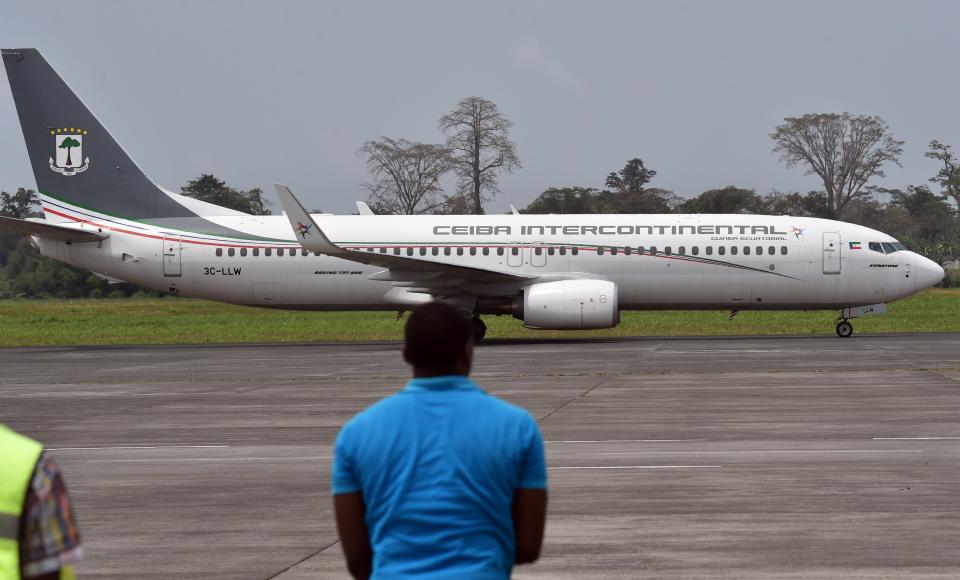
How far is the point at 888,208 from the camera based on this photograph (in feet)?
382

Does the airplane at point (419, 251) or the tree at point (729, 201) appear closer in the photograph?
the airplane at point (419, 251)

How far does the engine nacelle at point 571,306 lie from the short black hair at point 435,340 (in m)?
26.3

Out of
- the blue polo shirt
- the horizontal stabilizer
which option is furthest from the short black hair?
the horizontal stabilizer

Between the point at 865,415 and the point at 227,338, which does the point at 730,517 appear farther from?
the point at 227,338

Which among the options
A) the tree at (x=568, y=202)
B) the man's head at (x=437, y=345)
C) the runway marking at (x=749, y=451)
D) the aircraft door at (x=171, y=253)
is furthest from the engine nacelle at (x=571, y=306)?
the tree at (x=568, y=202)

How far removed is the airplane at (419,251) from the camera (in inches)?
1275

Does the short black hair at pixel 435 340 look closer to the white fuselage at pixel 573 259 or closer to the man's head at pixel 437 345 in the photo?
the man's head at pixel 437 345

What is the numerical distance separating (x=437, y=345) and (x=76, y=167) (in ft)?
104

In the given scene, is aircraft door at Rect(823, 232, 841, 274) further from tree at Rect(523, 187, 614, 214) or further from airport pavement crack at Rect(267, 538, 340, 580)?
tree at Rect(523, 187, 614, 214)

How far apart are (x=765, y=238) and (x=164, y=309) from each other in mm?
31793

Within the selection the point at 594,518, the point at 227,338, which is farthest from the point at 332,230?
the point at 594,518

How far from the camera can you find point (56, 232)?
3316 cm

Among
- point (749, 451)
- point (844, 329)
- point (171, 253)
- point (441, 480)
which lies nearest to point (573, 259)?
point (844, 329)

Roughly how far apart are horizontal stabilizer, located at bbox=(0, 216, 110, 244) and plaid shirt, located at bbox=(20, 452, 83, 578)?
3019cm
